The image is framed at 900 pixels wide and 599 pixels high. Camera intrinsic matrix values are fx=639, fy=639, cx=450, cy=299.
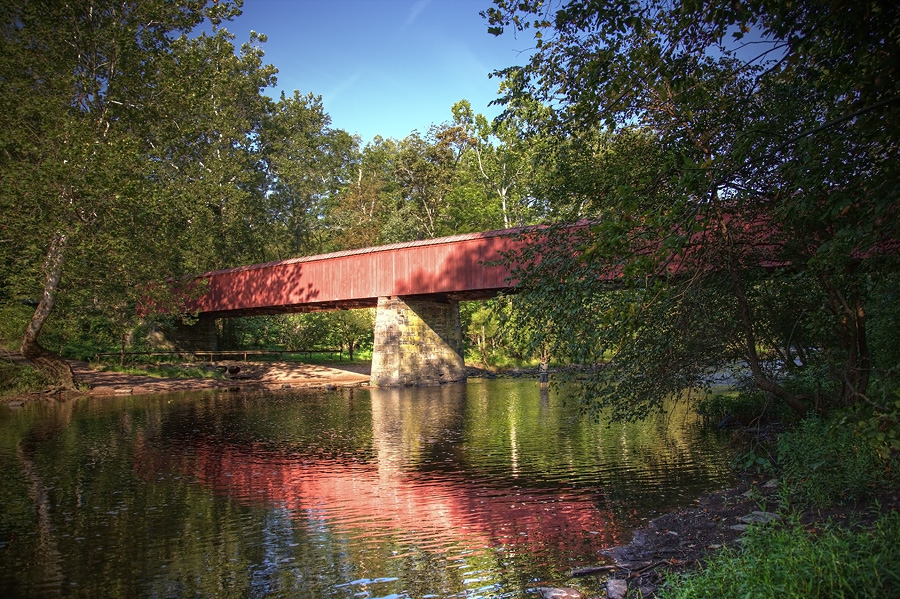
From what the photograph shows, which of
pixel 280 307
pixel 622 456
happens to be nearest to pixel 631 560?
pixel 622 456

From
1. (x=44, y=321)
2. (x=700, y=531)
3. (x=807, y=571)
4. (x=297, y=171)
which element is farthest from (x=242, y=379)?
(x=807, y=571)

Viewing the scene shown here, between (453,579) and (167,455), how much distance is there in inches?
271

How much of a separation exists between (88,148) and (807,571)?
58.7 feet

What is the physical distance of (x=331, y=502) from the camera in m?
6.82

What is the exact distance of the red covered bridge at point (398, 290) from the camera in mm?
21391

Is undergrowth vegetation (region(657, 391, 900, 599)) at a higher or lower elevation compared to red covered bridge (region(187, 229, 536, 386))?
lower

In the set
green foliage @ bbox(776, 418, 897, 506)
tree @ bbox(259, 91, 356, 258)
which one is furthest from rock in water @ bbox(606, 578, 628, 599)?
tree @ bbox(259, 91, 356, 258)

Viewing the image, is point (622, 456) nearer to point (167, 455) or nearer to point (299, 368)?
point (167, 455)

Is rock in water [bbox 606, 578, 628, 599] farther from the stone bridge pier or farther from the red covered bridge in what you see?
the stone bridge pier

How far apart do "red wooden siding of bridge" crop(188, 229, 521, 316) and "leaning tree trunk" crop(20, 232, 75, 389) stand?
17.3 feet

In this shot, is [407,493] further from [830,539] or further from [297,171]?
[297,171]

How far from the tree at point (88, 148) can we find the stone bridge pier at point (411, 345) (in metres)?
7.05

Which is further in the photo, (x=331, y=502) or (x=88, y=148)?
(x=88, y=148)

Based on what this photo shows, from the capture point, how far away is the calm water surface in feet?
15.1
